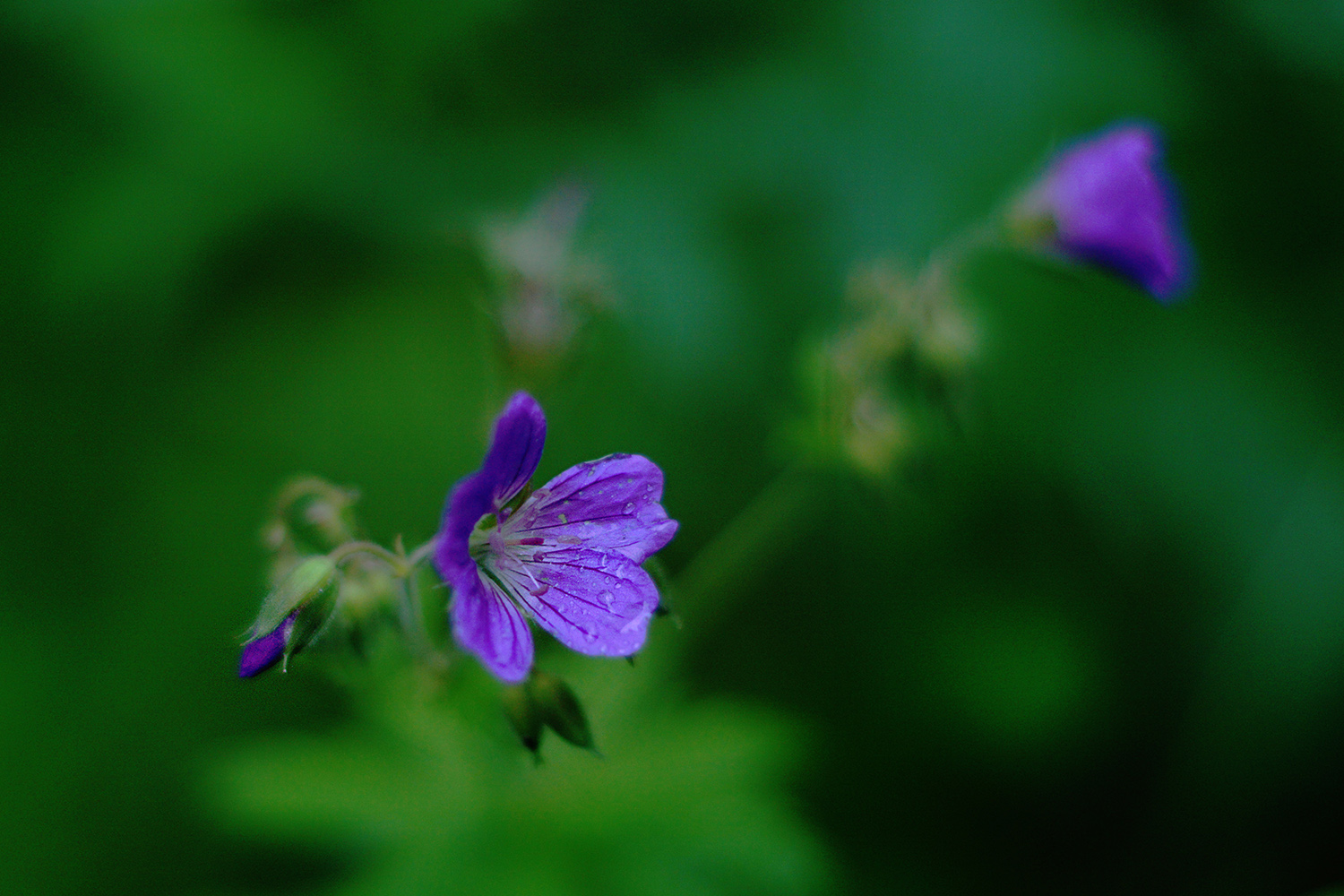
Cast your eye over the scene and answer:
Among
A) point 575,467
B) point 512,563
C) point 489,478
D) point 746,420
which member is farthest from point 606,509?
point 746,420

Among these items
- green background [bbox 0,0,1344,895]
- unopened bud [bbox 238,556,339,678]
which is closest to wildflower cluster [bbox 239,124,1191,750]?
unopened bud [bbox 238,556,339,678]

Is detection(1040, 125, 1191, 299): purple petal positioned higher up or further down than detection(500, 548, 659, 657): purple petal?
higher up

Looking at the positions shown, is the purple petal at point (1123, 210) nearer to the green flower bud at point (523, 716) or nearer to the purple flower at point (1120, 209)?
the purple flower at point (1120, 209)

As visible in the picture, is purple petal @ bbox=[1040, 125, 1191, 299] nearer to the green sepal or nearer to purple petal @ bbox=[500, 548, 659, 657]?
purple petal @ bbox=[500, 548, 659, 657]

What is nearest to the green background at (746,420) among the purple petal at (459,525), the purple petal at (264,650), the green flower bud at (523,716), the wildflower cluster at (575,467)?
the wildflower cluster at (575,467)

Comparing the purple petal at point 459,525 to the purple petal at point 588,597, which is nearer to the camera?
the purple petal at point 459,525

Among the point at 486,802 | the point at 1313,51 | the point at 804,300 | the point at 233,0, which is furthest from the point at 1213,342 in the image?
the point at 233,0
